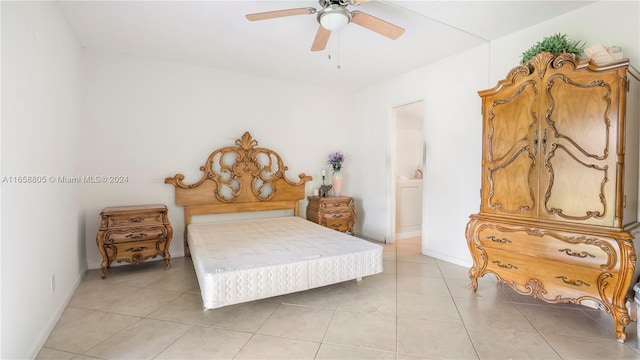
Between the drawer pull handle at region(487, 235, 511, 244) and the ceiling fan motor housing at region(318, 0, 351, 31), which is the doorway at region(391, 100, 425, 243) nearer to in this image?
the drawer pull handle at region(487, 235, 511, 244)

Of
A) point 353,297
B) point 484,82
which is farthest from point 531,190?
point 353,297

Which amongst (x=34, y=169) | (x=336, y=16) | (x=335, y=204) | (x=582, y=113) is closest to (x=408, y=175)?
(x=335, y=204)

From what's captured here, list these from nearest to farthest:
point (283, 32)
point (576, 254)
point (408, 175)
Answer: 1. point (576, 254)
2. point (283, 32)
3. point (408, 175)

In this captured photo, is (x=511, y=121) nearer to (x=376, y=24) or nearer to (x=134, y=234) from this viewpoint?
(x=376, y=24)

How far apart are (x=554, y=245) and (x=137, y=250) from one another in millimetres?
3878

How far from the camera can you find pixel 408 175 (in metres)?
5.56

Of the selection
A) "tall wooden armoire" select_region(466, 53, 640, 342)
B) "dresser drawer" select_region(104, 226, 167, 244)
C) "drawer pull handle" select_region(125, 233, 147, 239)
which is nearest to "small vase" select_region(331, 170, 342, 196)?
"tall wooden armoire" select_region(466, 53, 640, 342)

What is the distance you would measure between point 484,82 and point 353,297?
269cm

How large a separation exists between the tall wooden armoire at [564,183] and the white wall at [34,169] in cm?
327

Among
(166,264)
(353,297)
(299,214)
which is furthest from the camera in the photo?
(299,214)

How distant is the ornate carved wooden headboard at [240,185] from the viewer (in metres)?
3.98

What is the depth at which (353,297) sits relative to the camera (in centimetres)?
267

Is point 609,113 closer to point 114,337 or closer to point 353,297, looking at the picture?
point 353,297

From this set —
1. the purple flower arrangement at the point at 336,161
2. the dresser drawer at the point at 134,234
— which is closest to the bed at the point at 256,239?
the dresser drawer at the point at 134,234
